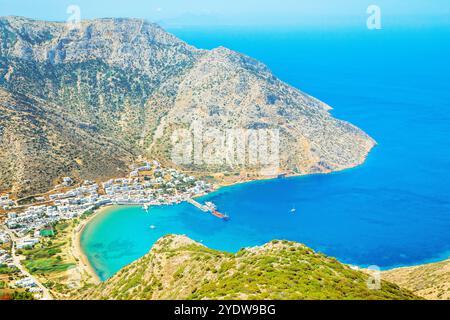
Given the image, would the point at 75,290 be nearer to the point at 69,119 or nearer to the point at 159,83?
the point at 69,119

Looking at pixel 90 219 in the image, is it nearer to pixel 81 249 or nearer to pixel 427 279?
pixel 81 249

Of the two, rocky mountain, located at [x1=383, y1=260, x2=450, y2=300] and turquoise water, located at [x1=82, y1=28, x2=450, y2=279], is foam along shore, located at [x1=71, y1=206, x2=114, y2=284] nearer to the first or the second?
turquoise water, located at [x1=82, y1=28, x2=450, y2=279]

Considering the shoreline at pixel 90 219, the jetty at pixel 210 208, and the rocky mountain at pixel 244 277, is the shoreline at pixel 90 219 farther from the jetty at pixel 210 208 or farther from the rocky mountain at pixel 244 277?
the rocky mountain at pixel 244 277

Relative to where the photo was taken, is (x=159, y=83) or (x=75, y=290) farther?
(x=159, y=83)

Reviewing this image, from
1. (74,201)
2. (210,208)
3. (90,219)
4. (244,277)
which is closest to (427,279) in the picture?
(244,277)

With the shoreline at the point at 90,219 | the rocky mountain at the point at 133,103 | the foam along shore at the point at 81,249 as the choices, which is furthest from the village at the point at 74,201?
the rocky mountain at the point at 133,103
